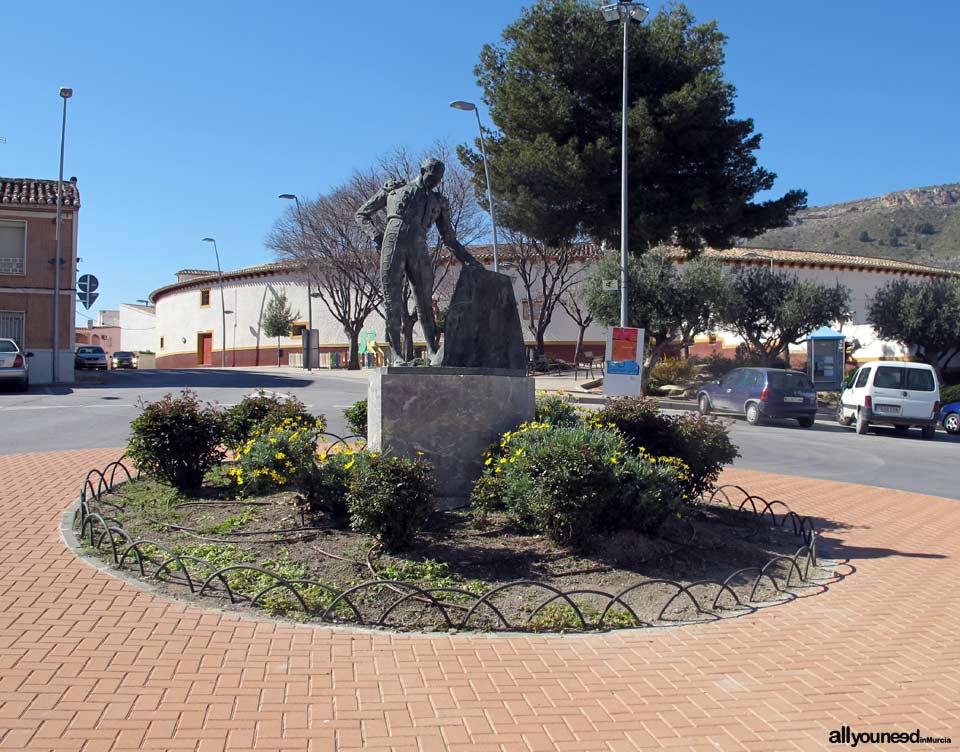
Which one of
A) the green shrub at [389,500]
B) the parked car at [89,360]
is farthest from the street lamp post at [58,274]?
the green shrub at [389,500]

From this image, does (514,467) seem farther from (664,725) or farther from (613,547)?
(664,725)

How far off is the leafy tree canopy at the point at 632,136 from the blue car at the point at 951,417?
7.15 metres

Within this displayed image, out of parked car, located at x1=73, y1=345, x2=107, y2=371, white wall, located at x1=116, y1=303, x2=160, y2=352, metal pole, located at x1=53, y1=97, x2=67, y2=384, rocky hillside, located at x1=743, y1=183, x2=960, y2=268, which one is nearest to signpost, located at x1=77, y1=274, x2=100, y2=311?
metal pole, located at x1=53, y1=97, x2=67, y2=384

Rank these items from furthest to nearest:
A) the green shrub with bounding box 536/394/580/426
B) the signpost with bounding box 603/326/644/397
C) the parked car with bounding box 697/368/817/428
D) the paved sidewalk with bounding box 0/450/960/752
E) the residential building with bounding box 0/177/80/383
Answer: the residential building with bounding box 0/177/80/383 → the parked car with bounding box 697/368/817/428 → the signpost with bounding box 603/326/644/397 → the green shrub with bounding box 536/394/580/426 → the paved sidewalk with bounding box 0/450/960/752

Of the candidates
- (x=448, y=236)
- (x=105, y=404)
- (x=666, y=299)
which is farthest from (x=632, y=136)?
(x=448, y=236)

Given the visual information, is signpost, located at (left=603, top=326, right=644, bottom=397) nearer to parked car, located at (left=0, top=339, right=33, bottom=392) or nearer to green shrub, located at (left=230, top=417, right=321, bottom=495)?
green shrub, located at (left=230, top=417, right=321, bottom=495)

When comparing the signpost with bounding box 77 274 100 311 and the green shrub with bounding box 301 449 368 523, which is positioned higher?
the signpost with bounding box 77 274 100 311

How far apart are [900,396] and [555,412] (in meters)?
13.0

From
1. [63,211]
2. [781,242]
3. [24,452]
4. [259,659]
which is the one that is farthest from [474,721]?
[781,242]

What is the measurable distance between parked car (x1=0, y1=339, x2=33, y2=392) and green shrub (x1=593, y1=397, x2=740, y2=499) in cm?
1894

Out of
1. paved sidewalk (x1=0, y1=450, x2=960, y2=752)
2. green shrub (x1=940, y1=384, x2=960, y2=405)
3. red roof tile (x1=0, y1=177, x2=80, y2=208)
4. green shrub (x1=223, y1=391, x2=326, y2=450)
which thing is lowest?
paved sidewalk (x1=0, y1=450, x2=960, y2=752)

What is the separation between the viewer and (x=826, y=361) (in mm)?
31625

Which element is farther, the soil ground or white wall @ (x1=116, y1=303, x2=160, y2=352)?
white wall @ (x1=116, y1=303, x2=160, y2=352)

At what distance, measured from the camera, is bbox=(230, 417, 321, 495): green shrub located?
20.7 feet
